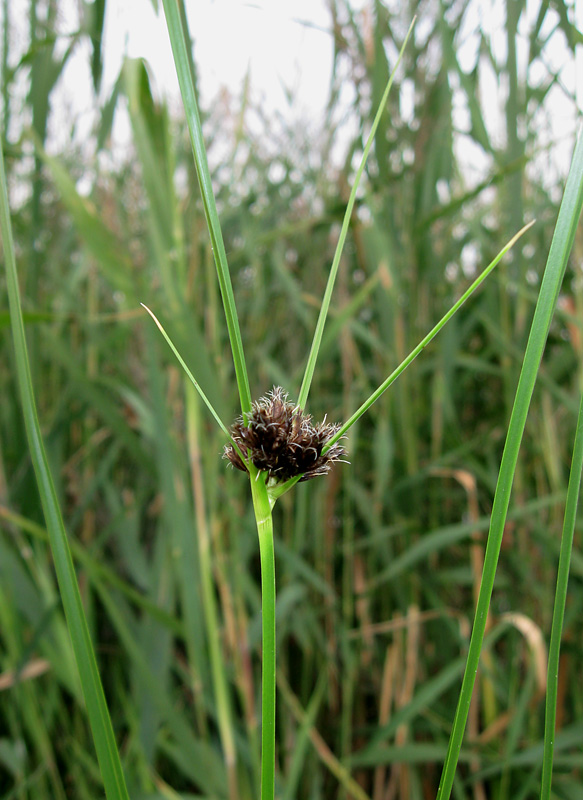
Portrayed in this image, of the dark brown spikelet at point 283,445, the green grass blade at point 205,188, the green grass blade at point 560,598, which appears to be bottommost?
the green grass blade at point 560,598

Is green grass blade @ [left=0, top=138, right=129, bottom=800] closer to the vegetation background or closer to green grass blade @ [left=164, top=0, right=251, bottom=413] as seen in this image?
green grass blade @ [left=164, top=0, right=251, bottom=413]

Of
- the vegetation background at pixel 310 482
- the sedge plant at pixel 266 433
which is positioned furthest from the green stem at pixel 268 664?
the vegetation background at pixel 310 482

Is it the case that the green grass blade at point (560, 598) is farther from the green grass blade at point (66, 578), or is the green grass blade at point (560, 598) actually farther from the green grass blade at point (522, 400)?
the green grass blade at point (66, 578)

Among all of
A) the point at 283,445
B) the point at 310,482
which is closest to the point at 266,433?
the point at 283,445

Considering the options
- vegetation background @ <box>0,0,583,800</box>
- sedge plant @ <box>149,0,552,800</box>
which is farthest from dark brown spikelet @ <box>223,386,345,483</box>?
vegetation background @ <box>0,0,583,800</box>

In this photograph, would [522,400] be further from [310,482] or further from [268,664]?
[310,482]

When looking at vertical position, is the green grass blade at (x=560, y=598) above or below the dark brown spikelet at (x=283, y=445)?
below
